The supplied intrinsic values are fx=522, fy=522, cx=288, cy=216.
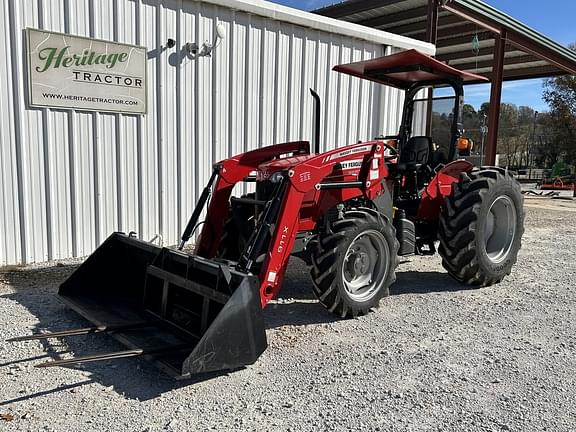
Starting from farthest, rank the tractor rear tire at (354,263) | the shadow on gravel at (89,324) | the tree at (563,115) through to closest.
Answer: the tree at (563,115) < the tractor rear tire at (354,263) < the shadow on gravel at (89,324)

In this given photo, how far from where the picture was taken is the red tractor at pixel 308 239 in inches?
141

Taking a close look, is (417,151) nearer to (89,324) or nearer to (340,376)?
(340,376)

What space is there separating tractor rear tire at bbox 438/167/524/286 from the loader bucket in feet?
8.76

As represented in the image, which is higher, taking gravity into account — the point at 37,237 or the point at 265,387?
the point at 37,237

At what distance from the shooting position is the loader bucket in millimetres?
3281

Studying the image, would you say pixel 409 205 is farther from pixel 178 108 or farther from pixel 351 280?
pixel 178 108

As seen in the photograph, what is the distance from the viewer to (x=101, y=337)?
4.01m

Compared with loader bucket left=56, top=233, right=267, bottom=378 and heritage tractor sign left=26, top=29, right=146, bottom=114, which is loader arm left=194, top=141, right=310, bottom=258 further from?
heritage tractor sign left=26, top=29, right=146, bottom=114

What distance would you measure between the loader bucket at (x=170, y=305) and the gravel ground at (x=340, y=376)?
0.17 meters

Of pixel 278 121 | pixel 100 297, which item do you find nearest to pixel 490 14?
pixel 278 121

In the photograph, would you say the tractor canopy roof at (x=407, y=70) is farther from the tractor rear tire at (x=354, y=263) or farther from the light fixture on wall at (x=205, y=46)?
the light fixture on wall at (x=205, y=46)

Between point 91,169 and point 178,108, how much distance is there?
149 cm

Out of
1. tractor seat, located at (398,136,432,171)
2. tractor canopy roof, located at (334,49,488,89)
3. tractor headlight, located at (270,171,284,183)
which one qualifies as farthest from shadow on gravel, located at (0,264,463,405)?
tractor canopy roof, located at (334,49,488,89)

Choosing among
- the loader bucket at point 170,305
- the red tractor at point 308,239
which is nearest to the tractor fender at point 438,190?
the red tractor at point 308,239
